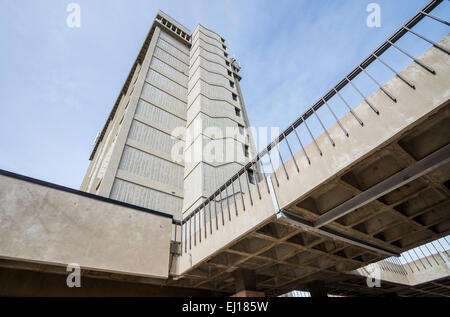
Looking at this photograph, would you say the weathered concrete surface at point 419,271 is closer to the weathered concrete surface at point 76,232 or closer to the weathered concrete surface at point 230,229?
the weathered concrete surface at point 230,229

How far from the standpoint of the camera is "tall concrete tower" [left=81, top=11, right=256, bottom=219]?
15695 mm

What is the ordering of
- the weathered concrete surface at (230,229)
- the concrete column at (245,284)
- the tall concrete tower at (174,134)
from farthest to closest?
the tall concrete tower at (174,134), the concrete column at (245,284), the weathered concrete surface at (230,229)

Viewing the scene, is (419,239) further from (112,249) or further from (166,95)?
(166,95)

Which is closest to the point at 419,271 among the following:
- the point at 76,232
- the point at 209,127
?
the point at 209,127

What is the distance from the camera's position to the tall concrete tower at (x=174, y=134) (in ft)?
51.5

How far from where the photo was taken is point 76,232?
691cm

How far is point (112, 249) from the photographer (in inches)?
283

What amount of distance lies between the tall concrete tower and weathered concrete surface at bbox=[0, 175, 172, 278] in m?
6.70

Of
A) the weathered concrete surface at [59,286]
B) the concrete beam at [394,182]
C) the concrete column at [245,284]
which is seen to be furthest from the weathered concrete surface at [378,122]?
the weathered concrete surface at [59,286]

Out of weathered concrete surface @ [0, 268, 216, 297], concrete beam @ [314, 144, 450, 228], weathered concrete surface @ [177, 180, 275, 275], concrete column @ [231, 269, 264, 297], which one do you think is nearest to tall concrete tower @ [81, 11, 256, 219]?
weathered concrete surface @ [0, 268, 216, 297]

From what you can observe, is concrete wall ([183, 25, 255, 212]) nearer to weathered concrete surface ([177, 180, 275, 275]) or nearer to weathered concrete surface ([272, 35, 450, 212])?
weathered concrete surface ([177, 180, 275, 275])

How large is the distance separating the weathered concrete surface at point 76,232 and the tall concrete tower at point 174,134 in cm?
670

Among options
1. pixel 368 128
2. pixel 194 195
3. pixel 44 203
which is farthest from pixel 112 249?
pixel 194 195
